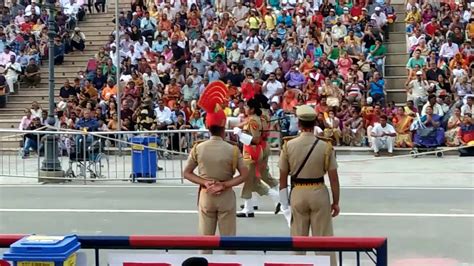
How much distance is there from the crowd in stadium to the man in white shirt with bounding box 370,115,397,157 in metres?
0.03

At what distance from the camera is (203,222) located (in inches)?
303

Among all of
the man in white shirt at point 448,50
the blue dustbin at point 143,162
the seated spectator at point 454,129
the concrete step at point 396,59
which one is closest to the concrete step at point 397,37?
the concrete step at point 396,59

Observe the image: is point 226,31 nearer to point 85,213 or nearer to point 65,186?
point 65,186

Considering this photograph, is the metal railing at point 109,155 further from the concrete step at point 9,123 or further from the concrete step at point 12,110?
the concrete step at point 12,110

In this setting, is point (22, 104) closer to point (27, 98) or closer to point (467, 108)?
point (27, 98)

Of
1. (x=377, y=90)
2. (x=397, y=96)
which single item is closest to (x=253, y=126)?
(x=377, y=90)

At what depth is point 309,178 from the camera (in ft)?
24.7

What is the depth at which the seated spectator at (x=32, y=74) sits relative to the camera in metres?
26.1

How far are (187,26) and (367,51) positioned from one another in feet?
20.8

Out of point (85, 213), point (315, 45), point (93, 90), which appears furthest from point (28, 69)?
point (85, 213)

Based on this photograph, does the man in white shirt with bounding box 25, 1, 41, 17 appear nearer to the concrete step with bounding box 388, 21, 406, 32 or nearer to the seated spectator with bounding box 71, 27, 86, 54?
the seated spectator with bounding box 71, 27, 86, 54

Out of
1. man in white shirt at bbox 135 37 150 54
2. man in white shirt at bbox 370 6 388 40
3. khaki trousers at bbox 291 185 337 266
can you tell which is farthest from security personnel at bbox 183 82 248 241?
man in white shirt at bbox 370 6 388 40

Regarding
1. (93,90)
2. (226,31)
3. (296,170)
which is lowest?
(296,170)

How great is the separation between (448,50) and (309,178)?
16.8 metres
